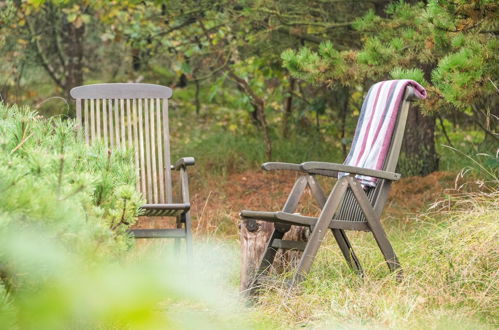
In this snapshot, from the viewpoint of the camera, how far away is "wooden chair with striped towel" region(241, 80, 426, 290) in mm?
3467

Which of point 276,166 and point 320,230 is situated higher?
point 276,166

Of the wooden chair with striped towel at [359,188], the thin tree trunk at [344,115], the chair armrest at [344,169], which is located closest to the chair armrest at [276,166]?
the wooden chair with striped towel at [359,188]

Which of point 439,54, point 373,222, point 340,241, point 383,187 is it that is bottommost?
point 340,241

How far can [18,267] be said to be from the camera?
824 mm

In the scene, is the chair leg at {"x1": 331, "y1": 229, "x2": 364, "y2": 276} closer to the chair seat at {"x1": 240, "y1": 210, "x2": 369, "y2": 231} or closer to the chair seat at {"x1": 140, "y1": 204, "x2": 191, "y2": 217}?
the chair seat at {"x1": 240, "y1": 210, "x2": 369, "y2": 231}

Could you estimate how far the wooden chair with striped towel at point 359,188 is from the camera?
347 cm

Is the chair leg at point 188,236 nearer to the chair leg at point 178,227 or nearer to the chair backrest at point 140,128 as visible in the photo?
the chair leg at point 178,227

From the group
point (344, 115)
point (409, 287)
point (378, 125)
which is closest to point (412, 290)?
point (409, 287)

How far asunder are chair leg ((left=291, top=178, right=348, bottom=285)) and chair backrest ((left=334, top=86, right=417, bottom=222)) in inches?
4.3

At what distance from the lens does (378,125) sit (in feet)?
12.6

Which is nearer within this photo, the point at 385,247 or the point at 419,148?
→ the point at 385,247

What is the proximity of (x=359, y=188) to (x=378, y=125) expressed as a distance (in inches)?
17.5

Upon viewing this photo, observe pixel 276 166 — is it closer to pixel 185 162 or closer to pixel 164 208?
pixel 164 208

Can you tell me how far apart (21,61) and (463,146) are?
5.43 metres
